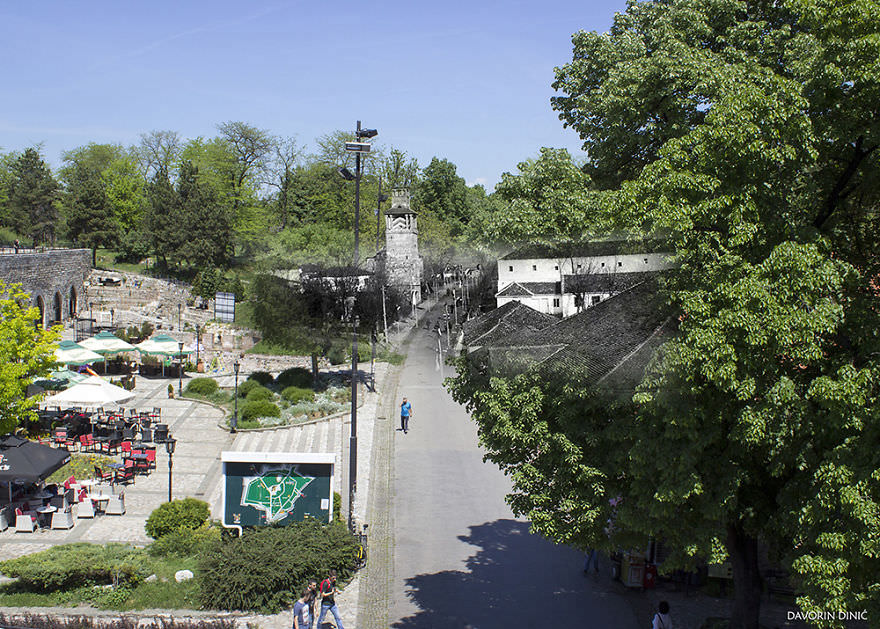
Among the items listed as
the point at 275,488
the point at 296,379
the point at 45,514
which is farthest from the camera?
the point at 296,379

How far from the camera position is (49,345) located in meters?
23.5

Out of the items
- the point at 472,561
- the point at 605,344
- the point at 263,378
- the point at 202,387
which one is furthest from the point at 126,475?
the point at 605,344

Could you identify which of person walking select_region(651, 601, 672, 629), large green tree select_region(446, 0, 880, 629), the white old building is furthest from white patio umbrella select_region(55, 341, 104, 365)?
person walking select_region(651, 601, 672, 629)

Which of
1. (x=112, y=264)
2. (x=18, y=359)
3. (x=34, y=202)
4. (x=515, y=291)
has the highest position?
(x=34, y=202)

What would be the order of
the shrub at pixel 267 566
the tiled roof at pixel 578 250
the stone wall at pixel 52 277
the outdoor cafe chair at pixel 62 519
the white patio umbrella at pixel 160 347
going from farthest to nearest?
the stone wall at pixel 52 277 < the white patio umbrella at pixel 160 347 < the outdoor cafe chair at pixel 62 519 < the tiled roof at pixel 578 250 < the shrub at pixel 267 566

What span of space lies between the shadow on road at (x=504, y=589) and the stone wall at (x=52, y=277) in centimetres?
3973

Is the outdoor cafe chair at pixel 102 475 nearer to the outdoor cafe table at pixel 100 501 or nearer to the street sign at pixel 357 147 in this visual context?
the outdoor cafe table at pixel 100 501

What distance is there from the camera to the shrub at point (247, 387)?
32.4m

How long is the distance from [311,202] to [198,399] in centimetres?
4842

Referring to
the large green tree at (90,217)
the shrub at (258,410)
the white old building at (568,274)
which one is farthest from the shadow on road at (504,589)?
the large green tree at (90,217)

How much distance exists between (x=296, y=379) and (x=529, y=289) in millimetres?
13926

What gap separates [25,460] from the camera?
60.4ft

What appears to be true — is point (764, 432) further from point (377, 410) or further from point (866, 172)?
point (377, 410)

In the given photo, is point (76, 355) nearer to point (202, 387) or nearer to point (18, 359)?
point (202, 387)
